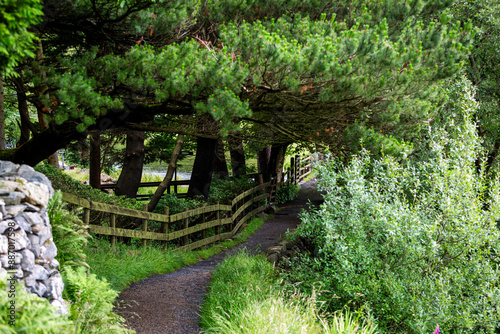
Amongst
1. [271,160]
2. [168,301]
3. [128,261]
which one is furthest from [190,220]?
[271,160]

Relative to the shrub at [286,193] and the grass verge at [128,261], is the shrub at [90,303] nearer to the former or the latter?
the grass verge at [128,261]

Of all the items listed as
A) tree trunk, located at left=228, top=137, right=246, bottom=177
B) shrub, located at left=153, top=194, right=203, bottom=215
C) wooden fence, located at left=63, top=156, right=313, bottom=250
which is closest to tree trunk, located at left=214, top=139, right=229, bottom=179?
tree trunk, located at left=228, top=137, right=246, bottom=177

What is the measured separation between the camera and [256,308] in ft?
15.4

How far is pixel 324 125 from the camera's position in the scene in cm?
859

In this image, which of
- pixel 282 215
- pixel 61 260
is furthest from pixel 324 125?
pixel 282 215

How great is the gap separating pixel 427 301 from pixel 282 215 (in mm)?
10096

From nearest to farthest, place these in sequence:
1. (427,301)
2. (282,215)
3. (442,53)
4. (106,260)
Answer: (427,301) → (106,260) → (442,53) → (282,215)

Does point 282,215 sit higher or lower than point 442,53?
lower

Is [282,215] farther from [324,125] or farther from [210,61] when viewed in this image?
[210,61]

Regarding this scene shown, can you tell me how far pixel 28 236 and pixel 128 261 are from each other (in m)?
3.44

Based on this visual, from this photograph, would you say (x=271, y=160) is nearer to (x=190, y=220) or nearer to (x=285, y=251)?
(x=190, y=220)

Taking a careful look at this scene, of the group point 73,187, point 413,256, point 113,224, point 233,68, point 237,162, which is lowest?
point 413,256

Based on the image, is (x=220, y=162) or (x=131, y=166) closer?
(x=131, y=166)

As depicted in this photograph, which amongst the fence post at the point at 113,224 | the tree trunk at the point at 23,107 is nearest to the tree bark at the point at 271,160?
the tree trunk at the point at 23,107
